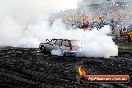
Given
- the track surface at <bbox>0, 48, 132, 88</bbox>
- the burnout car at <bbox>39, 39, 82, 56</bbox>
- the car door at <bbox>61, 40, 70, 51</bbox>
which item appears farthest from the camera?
the car door at <bbox>61, 40, 70, 51</bbox>

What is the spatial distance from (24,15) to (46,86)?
34.6 metres

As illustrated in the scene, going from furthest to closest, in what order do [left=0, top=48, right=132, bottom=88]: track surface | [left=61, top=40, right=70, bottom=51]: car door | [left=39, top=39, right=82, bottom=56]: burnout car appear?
[left=61, top=40, right=70, bottom=51]: car door, [left=39, top=39, right=82, bottom=56]: burnout car, [left=0, top=48, right=132, bottom=88]: track surface

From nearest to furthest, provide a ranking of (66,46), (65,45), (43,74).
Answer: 1. (43,74)
2. (66,46)
3. (65,45)

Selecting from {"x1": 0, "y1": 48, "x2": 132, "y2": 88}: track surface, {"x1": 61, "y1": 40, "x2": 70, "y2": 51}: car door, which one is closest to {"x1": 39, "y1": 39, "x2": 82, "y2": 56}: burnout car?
{"x1": 61, "y1": 40, "x2": 70, "y2": 51}: car door

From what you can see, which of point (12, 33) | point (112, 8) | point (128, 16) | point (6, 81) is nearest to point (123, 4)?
point (112, 8)

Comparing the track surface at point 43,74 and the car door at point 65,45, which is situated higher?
the car door at point 65,45

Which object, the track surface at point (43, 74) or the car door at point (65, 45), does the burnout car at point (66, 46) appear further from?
the track surface at point (43, 74)

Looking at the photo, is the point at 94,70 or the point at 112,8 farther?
the point at 112,8

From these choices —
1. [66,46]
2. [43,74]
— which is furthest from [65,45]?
[43,74]

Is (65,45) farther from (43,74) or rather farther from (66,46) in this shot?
(43,74)

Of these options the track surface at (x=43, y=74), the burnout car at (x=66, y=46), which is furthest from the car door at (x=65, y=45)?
the track surface at (x=43, y=74)

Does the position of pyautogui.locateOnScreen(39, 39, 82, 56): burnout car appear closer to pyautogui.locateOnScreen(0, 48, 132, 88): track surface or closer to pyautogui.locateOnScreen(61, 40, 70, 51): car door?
pyautogui.locateOnScreen(61, 40, 70, 51): car door

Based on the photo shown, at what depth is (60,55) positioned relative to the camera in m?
24.3

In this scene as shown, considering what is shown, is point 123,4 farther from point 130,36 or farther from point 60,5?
point 130,36
